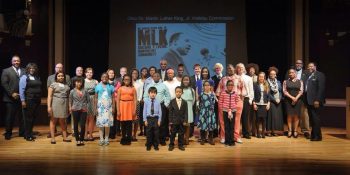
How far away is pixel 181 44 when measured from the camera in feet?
34.7

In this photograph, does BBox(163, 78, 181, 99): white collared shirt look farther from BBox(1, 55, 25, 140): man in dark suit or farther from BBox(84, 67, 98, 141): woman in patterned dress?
BBox(1, 55, 25, 140): man in dark suit

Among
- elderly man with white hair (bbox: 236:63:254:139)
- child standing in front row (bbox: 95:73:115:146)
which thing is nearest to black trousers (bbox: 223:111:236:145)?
elderly man with white hair (bbox: 236:63:254:139)

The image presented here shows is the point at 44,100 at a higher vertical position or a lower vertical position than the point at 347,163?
higher

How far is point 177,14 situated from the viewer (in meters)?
Result: 10.6

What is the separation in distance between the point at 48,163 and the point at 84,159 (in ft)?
1.66

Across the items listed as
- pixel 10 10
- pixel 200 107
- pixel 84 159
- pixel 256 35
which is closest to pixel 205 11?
pixel 256 35

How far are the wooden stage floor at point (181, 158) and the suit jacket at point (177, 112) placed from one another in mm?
478

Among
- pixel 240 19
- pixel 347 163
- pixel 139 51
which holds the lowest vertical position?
pixel 347 163

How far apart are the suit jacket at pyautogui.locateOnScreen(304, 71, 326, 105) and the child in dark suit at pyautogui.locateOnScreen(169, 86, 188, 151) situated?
244cm

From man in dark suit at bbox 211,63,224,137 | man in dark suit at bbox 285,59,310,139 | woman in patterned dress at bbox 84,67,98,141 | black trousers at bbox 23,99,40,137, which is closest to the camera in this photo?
woman in patterned dress at bbox 84,67,98,141

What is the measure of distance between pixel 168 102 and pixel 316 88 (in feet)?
9.08

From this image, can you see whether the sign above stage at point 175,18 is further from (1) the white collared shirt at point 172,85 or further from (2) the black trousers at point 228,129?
(2) the black trousers at point 228,129

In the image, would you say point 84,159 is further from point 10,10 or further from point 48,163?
point 10,10

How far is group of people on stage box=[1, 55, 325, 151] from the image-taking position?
708 cm
